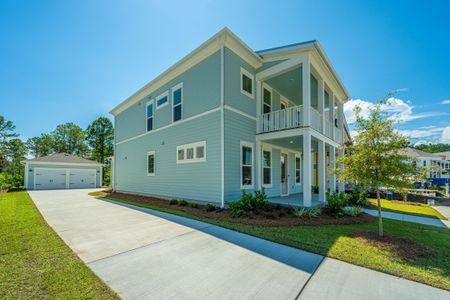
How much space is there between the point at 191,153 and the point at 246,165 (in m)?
2.67

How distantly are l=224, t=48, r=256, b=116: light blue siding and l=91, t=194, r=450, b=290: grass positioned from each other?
481cm

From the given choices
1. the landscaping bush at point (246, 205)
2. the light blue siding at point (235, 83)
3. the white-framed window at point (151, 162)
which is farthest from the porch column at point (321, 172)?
the white-framed window at point (151, 162)

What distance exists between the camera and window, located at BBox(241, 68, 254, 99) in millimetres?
8727

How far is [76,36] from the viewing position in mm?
9547

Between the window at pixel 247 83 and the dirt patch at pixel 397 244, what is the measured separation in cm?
655

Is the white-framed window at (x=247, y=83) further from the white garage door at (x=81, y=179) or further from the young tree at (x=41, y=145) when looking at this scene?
the young tree at (x=41, y=145)

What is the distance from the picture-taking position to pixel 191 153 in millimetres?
9312

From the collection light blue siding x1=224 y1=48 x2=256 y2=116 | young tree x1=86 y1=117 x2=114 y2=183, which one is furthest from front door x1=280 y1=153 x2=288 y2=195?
young tree x1=86 y1=117 x2=114 y2=183

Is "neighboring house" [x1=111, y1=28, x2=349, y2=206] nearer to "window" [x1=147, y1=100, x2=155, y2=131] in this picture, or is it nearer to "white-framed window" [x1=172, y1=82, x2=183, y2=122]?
"white-framed window" [x1=172, y1=82, x2=183, y2=122]

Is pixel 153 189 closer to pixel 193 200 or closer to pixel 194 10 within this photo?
pixel 193 200

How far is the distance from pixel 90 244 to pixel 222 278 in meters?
3.20

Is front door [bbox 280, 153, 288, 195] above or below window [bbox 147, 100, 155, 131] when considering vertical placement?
below

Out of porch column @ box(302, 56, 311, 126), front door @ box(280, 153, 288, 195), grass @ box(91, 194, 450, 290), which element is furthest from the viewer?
front door @ box(280, 153, 288, 195)

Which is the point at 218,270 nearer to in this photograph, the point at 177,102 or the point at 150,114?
the point at 177,102
